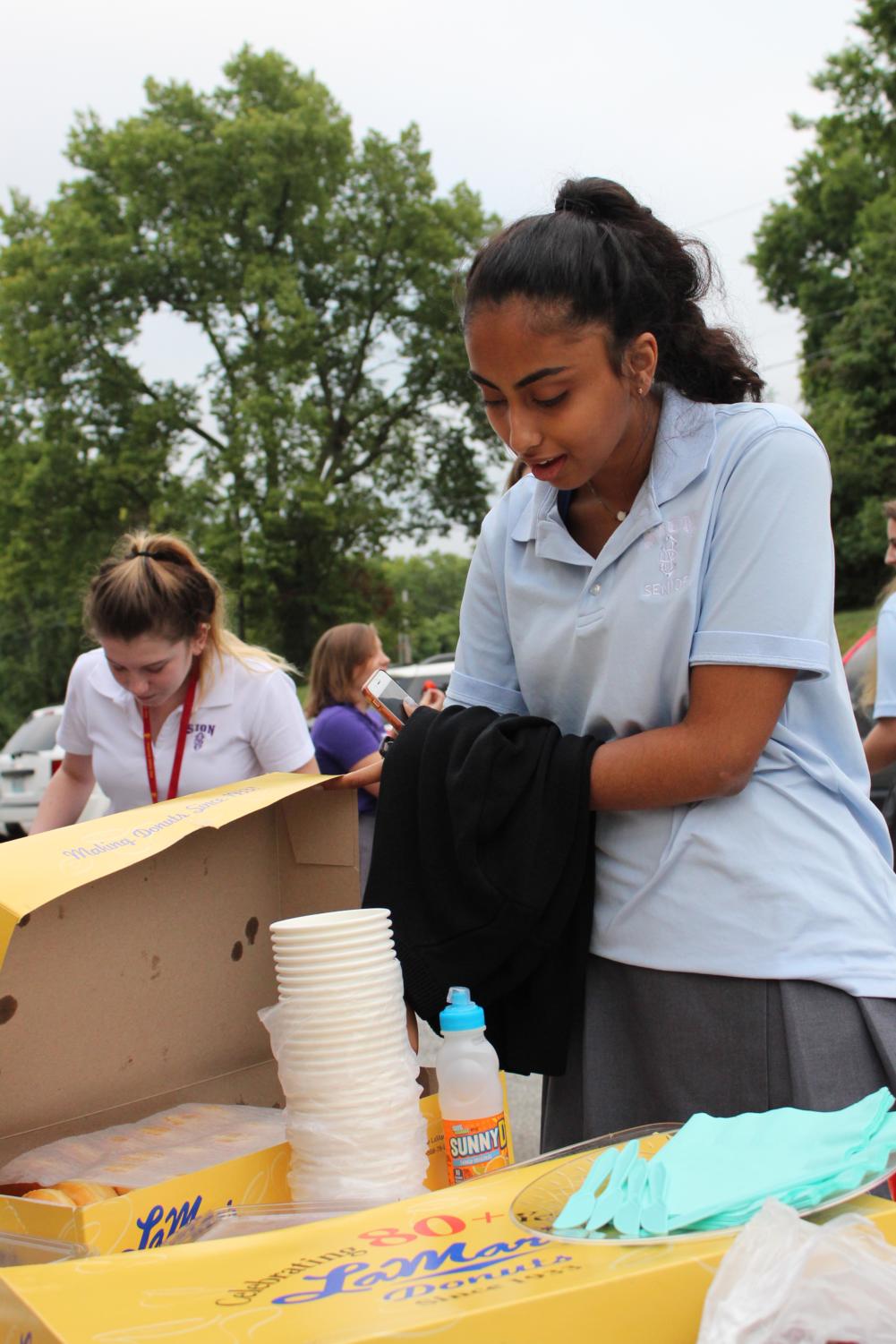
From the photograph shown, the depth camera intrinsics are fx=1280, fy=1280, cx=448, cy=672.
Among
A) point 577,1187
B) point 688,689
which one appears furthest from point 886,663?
point 577,1187

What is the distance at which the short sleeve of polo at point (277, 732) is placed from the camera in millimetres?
2701

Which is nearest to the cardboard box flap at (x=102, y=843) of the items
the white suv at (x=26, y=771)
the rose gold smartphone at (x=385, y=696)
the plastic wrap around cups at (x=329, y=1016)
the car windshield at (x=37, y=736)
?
the rose gold smartphone at (x=385, y=696)

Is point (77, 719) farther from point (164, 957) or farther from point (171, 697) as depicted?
point (164, 957)

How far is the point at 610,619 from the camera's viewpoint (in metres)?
1.43

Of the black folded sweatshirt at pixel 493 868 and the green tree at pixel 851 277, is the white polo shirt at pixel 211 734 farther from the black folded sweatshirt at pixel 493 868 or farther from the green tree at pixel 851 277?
the green tree at pixel 851 277

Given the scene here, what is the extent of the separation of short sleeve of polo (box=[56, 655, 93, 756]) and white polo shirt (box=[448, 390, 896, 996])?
5.32 ft

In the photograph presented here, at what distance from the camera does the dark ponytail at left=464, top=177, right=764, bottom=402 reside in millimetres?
1379

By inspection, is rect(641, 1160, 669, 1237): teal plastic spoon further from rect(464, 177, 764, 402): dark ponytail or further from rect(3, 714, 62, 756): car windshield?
rect(3, 714, 62, 756): car windshield

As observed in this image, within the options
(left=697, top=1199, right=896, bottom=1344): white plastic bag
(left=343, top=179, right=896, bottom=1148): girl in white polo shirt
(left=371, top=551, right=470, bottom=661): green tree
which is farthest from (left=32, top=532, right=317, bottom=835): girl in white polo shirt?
(left=697, top=1199, right=896, bottom=1344): white plastic bag

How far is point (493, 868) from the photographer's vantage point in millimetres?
1398

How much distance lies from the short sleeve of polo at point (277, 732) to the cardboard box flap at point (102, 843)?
1.05 meters

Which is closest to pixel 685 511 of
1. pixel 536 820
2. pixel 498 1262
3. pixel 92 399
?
pixel 536 820

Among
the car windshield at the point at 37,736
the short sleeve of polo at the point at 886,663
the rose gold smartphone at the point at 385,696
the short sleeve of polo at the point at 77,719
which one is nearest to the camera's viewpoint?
the rose gold smartphone at the point at 385,696

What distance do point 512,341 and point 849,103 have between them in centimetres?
3003
